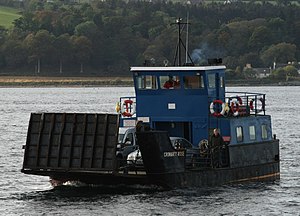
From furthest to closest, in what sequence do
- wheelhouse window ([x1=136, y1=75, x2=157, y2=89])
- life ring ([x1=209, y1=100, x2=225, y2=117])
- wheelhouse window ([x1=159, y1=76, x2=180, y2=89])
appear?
wheelhouse window ([x1=136, y1=75, x2=157, y2=89]) < wheelhouse window ([x1=159, y1=76, x2=180, y2=89]) < life ring ([x1=209, y1=100, x2=225, y2=117])

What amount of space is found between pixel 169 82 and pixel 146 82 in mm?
986

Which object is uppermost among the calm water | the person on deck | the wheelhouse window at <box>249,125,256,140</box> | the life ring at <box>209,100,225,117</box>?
the person on deck

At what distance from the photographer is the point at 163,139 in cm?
4059

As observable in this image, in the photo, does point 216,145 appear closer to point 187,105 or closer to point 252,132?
point 187,105

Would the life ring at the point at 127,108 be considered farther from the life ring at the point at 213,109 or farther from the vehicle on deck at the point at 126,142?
the life ring at the point at 213,109

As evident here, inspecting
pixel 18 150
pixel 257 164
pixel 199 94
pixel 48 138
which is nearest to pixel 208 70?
pixel 199 94

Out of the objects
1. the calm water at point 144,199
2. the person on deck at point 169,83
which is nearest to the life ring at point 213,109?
the person on deck at point 169,83

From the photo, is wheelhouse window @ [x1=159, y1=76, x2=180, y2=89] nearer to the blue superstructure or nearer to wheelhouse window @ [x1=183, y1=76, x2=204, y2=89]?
the blue superstructure

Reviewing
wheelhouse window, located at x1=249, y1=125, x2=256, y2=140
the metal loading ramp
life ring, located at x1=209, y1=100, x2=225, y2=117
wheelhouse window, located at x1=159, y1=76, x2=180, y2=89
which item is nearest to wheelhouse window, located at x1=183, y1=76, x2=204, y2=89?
wheelhouse window, located at x1=159, y1=76, x2=180, y2=89

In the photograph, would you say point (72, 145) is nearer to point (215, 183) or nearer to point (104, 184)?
point (104, 184)

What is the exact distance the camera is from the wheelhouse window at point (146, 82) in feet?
148

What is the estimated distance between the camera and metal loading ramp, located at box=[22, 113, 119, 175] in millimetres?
40469

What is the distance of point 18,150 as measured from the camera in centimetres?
6475

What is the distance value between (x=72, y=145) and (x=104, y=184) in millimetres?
2254
